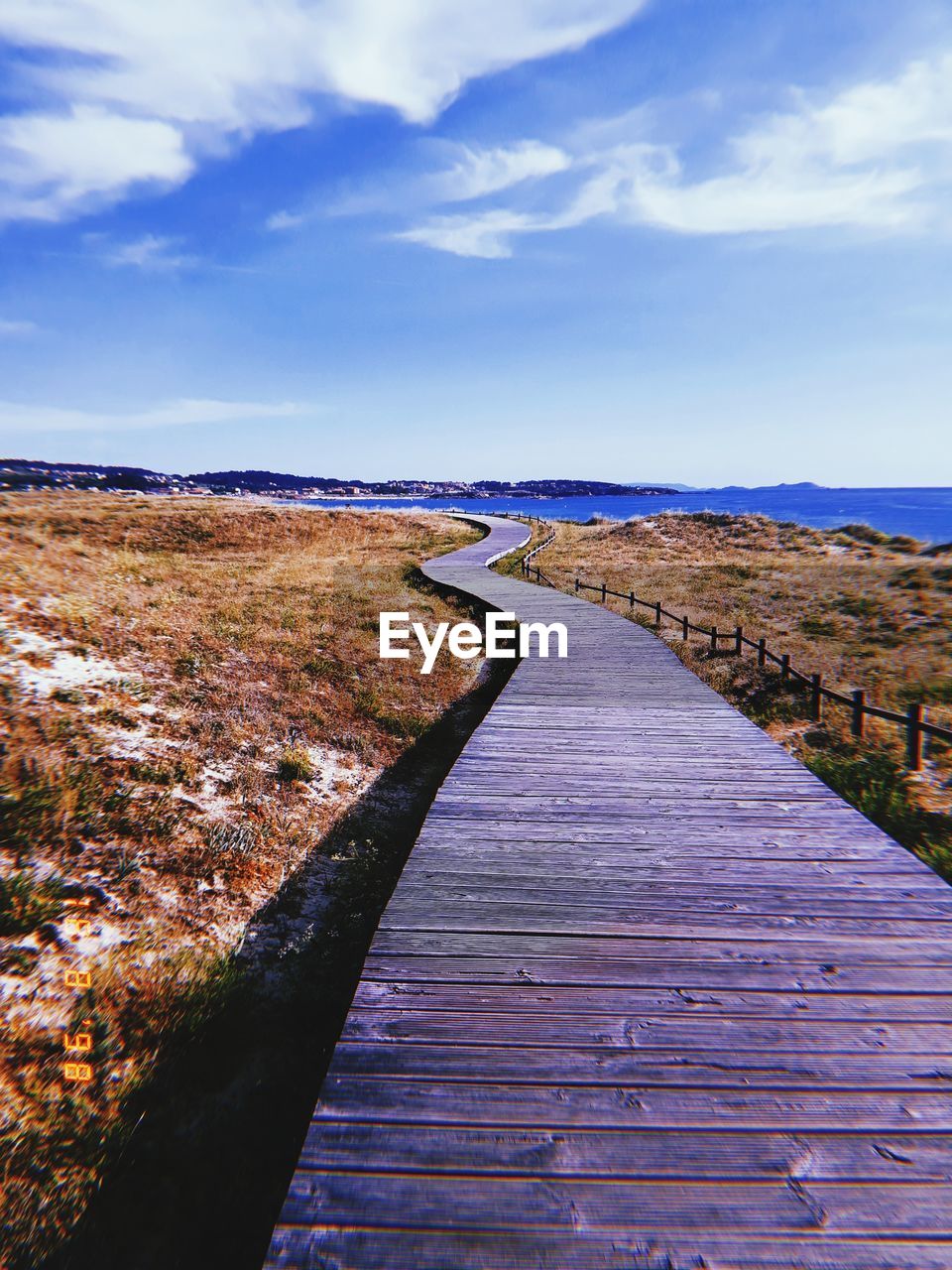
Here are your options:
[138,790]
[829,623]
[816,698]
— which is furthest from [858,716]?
[829,623]

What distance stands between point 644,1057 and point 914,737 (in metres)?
7.62

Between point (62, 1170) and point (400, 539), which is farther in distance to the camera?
point (400, 539)

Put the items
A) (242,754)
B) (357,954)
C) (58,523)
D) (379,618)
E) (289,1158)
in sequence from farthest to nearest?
(58,523) → (379,618) → (242,754) → (357,954) → (289,1158)

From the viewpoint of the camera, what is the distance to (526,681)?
10242 mm

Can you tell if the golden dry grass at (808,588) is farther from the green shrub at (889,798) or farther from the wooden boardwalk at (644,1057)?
the wooden boardwalk at (644,1057)

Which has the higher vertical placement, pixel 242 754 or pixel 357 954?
pixel 242 754

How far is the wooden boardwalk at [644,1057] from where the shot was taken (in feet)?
7.42

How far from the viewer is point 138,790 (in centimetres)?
695

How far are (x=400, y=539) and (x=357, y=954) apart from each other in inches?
1433

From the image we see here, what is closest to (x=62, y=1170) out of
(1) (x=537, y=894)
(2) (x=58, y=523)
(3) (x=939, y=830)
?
(1) (x=537, y=894)

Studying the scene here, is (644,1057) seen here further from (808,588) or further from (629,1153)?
(808,588)

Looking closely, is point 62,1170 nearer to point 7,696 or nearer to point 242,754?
point 242,754

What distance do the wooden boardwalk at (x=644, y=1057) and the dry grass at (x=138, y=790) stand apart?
2.20 m

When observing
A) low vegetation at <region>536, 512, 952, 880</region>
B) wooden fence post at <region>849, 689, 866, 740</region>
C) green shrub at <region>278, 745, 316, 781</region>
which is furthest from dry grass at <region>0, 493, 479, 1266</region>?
wooden fence post at <region>849, 689, 866, 740</region>
